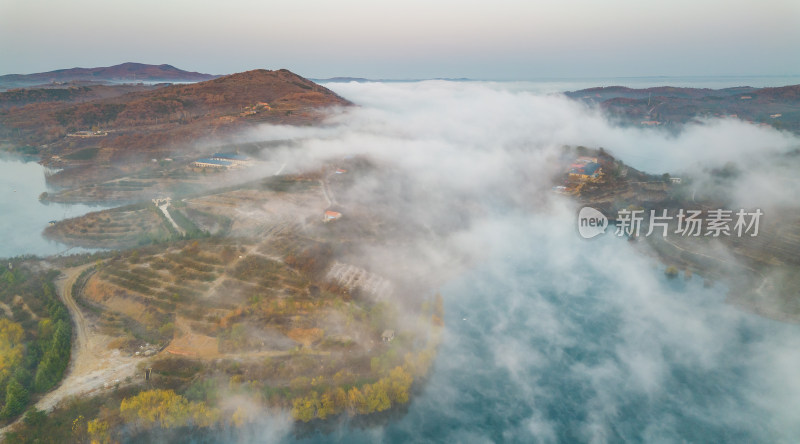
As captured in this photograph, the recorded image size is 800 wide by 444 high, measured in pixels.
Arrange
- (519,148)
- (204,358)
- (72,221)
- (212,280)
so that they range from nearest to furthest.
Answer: (204,358), (212,280), (72,221), (519,148)

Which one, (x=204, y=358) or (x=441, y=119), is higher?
(x=441, y=119)

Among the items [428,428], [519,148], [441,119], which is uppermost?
[441,119]

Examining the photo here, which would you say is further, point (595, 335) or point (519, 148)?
point (519, 148)

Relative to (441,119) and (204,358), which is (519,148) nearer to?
(441,119)

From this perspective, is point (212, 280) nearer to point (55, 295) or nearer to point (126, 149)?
point (55, 295)

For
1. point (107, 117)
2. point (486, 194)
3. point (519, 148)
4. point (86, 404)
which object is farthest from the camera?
point (107, 117)

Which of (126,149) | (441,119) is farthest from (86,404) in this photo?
(441,119)

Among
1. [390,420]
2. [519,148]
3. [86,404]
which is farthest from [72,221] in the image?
[519,148]

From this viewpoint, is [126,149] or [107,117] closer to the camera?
[126,149]

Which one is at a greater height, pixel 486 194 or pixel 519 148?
pixel 519 148
